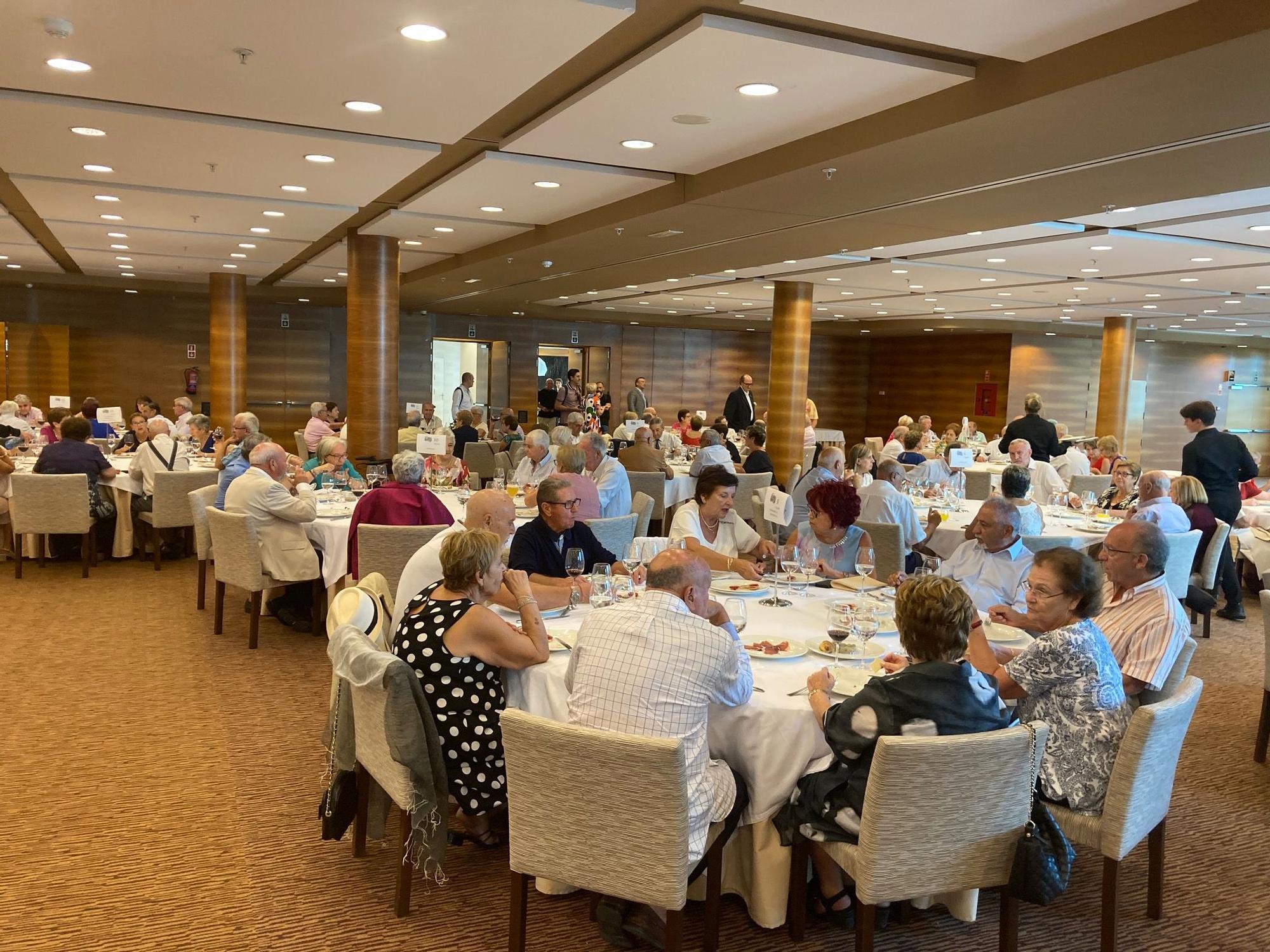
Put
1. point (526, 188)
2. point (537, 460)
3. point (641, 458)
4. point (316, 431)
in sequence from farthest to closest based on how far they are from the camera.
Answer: point (316, 431)
point (641, 458)
point (537, 460)
point (526, 188)

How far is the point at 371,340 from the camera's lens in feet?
33.1

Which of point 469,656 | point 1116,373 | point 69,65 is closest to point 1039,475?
point 469,656

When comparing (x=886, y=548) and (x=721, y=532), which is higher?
(x=721, y=532)

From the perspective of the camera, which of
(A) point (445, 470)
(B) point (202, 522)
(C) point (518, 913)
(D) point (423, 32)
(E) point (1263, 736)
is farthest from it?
(A) point (445, 470)

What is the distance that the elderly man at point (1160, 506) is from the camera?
257 inches

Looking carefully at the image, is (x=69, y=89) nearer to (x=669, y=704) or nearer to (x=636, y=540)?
(x=636, y=540)

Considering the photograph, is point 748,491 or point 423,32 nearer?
point 423,32

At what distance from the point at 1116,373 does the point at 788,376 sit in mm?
7027

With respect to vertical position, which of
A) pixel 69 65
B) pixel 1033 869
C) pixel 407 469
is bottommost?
pixel 1033 869

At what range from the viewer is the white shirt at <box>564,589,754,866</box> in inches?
106

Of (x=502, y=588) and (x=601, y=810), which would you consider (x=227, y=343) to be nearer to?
(x=502, y=588)

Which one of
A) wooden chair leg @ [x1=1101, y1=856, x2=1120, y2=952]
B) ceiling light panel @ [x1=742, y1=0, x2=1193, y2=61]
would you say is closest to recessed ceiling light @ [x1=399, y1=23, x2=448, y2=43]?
ceiling light panel @ [x1=742, y1=0, x2=1193, y2=61]

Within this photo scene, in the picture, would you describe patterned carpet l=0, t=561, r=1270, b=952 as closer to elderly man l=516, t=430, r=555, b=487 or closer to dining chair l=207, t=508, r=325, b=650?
dining chair l=207, t=508, r=325, b=650

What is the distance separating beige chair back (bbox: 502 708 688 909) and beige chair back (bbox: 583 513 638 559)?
134 inches
